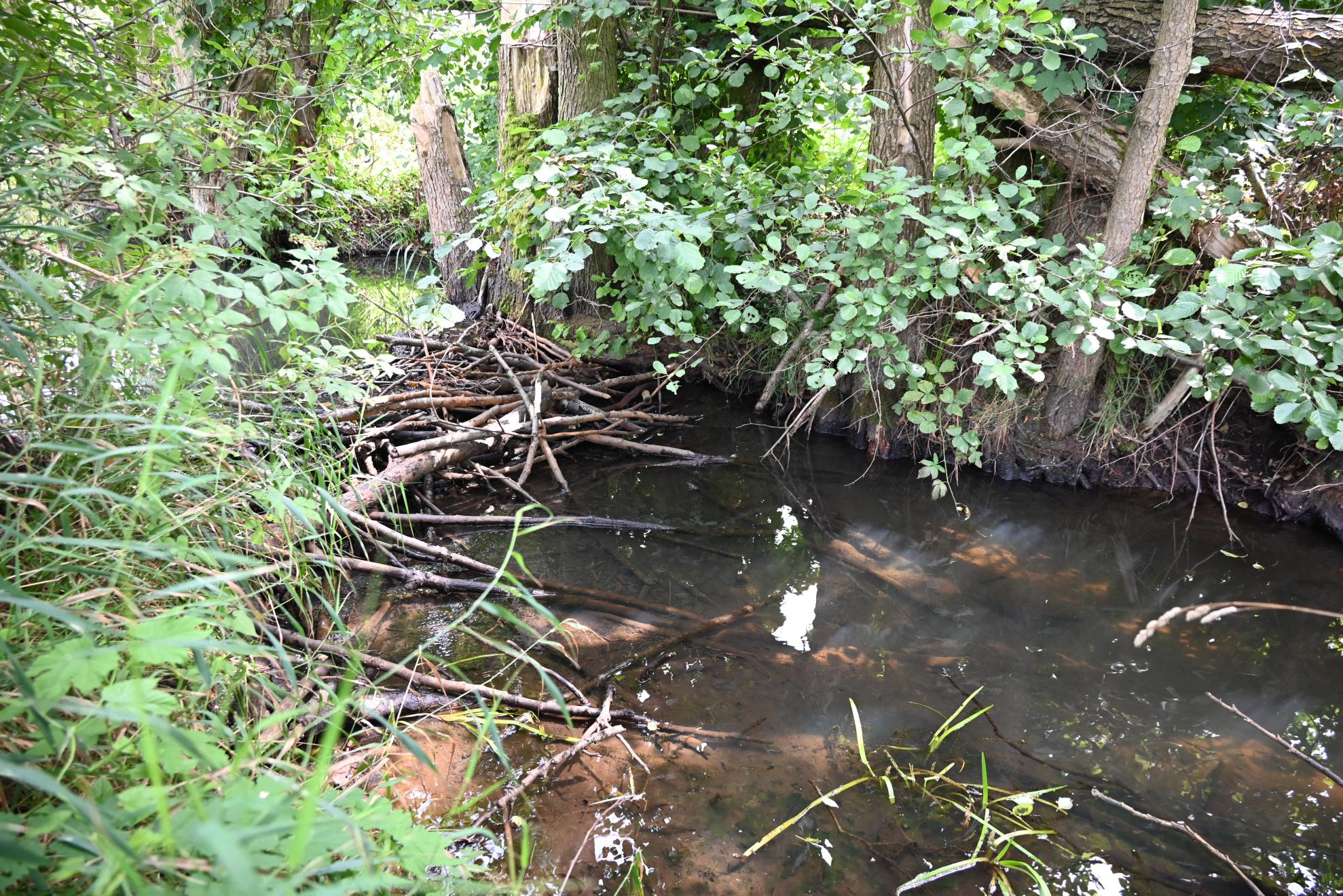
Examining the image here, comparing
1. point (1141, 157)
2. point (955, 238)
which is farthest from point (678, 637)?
point (1141, 157)

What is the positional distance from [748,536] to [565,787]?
1.77 metres

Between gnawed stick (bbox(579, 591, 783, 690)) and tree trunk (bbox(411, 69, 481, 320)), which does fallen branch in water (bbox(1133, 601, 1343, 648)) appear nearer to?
gnawed stick (bbox(579, 591, 783, 690))

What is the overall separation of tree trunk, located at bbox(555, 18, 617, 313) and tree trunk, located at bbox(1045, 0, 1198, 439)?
2790mm

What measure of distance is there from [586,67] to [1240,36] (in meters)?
3.52

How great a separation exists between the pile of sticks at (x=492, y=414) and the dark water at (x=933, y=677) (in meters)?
0.23

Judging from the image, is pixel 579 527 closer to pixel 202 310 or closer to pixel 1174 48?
pixel 202 310

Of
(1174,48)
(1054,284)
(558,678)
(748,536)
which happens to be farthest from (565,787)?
(1174,48)

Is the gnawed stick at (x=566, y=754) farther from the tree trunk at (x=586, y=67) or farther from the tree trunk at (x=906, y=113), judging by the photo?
the tree trunk at (x=586, y=67)

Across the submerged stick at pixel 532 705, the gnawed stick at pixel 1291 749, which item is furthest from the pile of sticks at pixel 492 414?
the gnawed stick at pixel 1291 749

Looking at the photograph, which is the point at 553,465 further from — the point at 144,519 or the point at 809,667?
the point at 144,519

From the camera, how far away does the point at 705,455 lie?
14.4ft

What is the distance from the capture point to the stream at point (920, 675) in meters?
1.92

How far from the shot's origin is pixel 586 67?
480 cm

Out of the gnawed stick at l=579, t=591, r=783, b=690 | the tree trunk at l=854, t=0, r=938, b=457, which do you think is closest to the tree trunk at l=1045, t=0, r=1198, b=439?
the tree trunk at l=854, t=0, r=938, b=457
